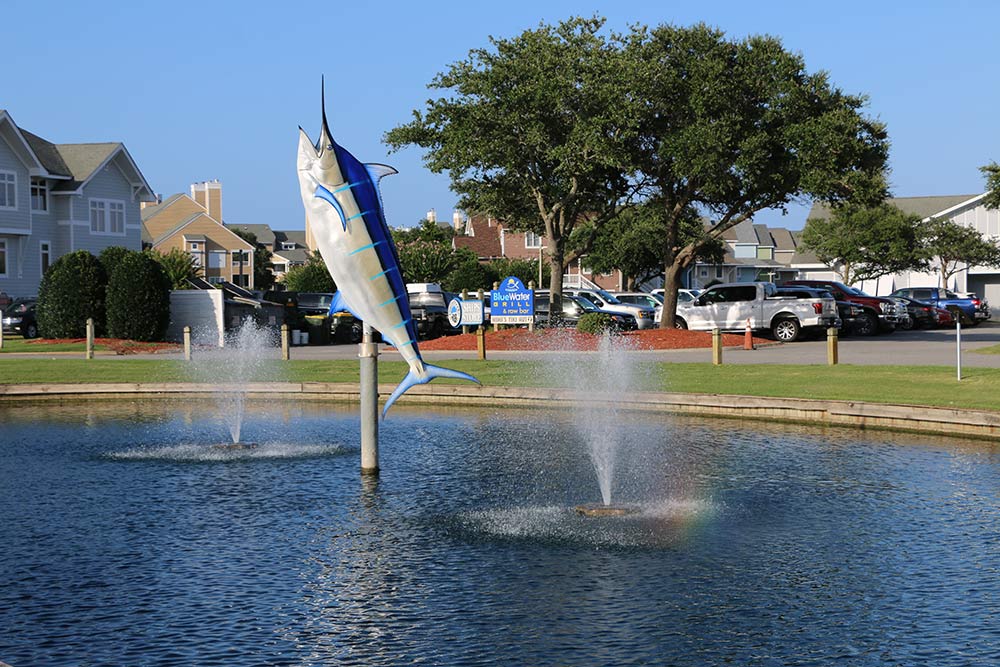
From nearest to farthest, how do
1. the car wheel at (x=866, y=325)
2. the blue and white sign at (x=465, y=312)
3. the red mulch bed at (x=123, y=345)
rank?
the blue and white sign at (x=465, y=312), the red mulch bed at (x=123, y=345), the car wheel at (x=866, y=325)

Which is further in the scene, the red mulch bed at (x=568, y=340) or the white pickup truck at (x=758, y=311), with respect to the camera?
the white pickup truck at (x=758, y=311)

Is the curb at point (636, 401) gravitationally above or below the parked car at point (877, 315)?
below

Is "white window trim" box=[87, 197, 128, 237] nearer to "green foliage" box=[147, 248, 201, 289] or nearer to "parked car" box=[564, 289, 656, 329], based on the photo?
"green foliage" box=[147, 248, 201, 289]

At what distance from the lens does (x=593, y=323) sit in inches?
1634

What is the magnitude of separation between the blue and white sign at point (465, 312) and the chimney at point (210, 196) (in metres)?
75.0

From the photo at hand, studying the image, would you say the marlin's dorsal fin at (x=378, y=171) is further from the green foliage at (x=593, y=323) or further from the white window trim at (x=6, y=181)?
the white window trim at (x=6, y=181)

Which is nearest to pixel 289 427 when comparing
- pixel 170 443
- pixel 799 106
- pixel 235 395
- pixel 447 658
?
pixel 170 443

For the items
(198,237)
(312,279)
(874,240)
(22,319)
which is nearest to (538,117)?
(22,319)

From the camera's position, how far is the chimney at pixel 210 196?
359ft

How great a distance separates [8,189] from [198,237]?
128 feet

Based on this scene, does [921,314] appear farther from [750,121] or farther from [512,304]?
[512,304]

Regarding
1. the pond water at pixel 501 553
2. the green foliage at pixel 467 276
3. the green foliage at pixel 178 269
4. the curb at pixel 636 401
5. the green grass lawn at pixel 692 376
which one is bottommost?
the pond water at pixel 501 553

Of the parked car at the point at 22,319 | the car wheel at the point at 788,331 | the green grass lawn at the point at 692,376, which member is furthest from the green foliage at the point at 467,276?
the green grass lawn at the point at 692,376

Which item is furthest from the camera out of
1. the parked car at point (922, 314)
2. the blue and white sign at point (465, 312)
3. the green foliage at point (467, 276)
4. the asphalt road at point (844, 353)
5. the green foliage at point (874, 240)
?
the green foliage at point (467, 276)
